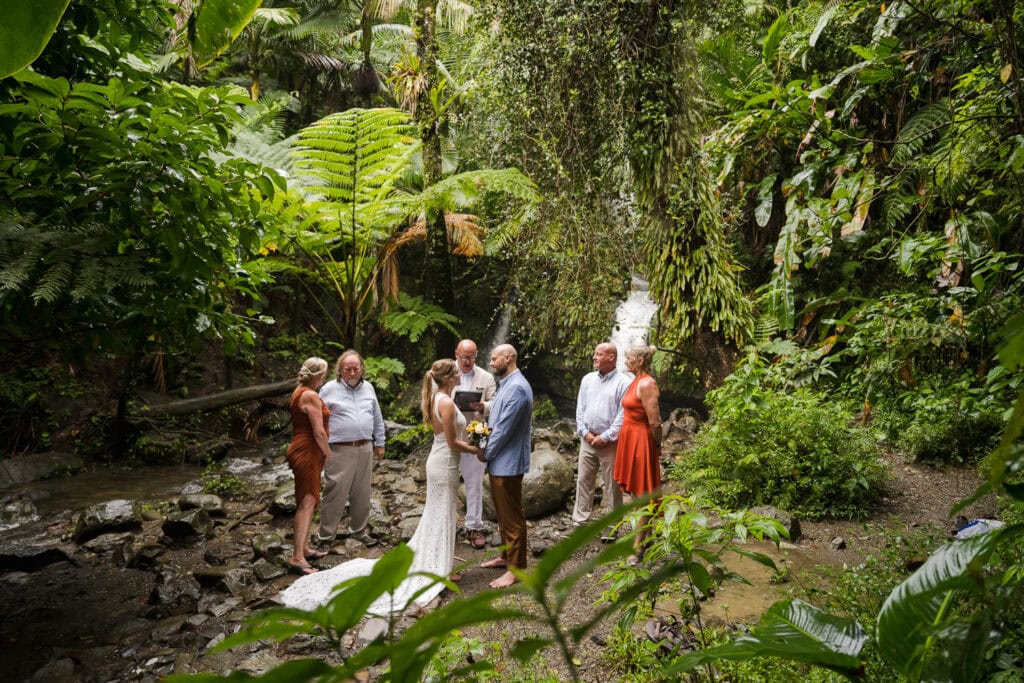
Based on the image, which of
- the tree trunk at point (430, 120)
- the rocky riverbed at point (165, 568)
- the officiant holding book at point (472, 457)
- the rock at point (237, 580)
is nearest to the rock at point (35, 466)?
the rocky riverbed at point (165, 568)

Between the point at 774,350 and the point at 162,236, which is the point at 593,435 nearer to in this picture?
the point at 774,350

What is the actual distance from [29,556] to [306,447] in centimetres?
255

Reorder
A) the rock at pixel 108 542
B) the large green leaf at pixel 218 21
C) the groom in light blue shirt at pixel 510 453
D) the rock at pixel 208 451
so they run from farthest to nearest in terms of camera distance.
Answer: the rock at pixel 208 451
the rock at pixel 108 542
the groom in light blue shirt at pixel 510 453
the large green leaf at pixel 218 21

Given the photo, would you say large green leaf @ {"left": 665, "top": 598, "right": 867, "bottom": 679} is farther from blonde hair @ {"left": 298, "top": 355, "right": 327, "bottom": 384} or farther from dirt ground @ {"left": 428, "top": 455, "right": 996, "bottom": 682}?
blonde hair @ {"left": 298, "top": 355, "right": 327, "bottom": 384}

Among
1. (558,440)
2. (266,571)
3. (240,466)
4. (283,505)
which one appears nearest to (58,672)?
(266,571)

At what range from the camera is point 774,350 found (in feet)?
22.7

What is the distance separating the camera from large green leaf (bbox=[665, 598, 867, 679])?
74 centimetres

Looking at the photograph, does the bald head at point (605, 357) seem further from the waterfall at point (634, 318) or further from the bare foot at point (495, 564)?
the waterfall at point (634, 318)

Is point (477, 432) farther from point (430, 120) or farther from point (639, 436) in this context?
point (430, 120)

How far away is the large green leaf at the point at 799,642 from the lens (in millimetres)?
743

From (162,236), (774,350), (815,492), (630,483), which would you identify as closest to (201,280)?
(162,236)

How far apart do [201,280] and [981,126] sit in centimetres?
405

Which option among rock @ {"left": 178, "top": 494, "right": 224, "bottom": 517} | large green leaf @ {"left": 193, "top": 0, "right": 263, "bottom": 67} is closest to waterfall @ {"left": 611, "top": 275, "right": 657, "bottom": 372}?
rock @ {"left": 178, "top": 494, "right": 224, "bottom": 517}

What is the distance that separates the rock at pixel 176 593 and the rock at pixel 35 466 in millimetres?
4369
